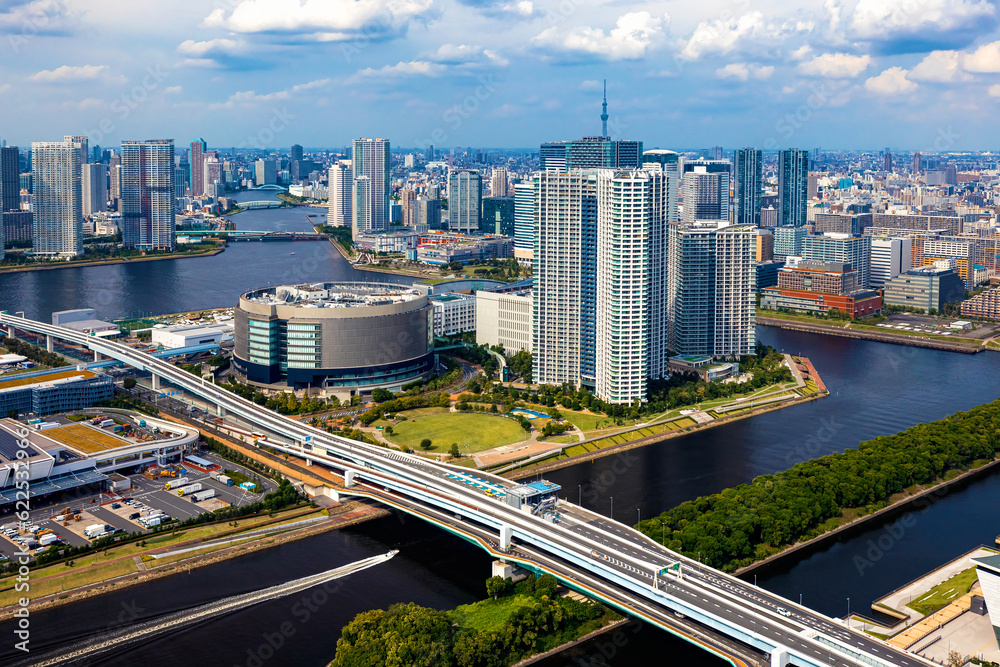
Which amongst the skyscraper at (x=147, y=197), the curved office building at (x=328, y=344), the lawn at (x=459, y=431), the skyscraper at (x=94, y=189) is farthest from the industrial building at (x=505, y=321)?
the skyscraper at (x=94, y=189)

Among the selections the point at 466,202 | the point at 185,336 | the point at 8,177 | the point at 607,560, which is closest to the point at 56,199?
the point at 8,177

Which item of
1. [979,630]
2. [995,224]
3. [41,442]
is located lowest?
[979,630]

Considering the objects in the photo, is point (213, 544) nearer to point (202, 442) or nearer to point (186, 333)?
point (202, 442)

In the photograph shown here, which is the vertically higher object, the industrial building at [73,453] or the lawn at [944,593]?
the industrial building at [73,453]

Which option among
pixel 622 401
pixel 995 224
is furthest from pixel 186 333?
pixel 995 224

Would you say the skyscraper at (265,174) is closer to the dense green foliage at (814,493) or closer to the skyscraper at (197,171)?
the skyscraper at (197,171)

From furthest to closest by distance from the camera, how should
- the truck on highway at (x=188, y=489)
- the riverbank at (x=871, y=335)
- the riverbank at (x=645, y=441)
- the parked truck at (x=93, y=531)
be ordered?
the riverbank at (x=871, y=335)
the riverbank at (x=645, y=441)
the truck on highway at (x=188, y=489)
the parked truck at (x=93, y=531)

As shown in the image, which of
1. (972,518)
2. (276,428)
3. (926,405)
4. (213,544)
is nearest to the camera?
(213,544)
